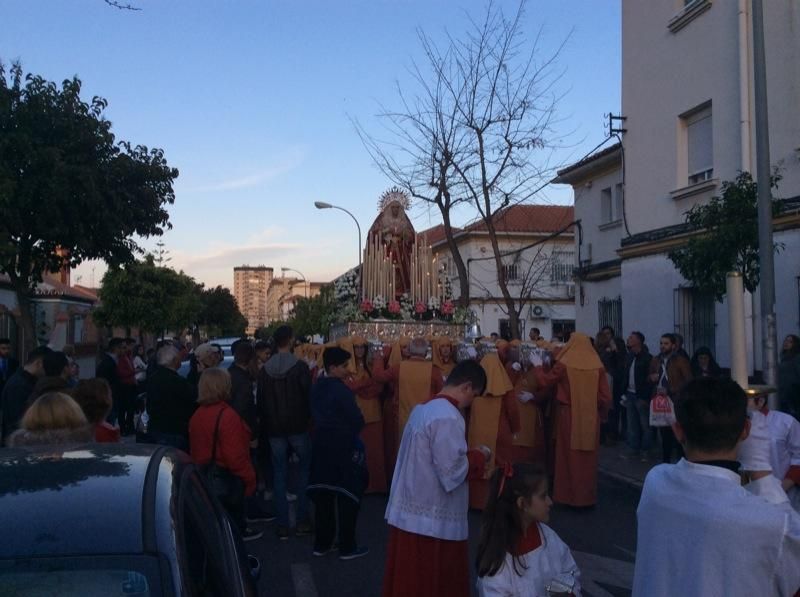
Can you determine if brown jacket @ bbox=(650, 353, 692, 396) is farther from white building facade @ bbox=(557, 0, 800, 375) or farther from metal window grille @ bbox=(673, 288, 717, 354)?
metal window grille @ bbox=(673, 288, 717, 354)

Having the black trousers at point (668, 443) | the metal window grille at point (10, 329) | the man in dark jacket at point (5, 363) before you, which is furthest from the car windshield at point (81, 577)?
the metal window grille at point (10, 329)

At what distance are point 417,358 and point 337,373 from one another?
2.43m

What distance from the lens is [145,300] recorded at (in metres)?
36.2

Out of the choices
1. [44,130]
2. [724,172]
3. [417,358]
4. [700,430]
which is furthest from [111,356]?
[700,430]

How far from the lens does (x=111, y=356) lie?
52.1 feet

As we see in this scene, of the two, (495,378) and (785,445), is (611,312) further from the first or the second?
(785,445)

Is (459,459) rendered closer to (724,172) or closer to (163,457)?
(163,457)

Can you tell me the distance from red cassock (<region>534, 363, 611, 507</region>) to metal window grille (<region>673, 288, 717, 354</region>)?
579cm

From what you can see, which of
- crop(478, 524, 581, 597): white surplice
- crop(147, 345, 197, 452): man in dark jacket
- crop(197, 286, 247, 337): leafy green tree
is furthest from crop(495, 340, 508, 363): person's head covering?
crop(197, 286, 247, 337): leafy green tree

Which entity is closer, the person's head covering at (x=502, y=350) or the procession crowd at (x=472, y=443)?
the procession crowd at (x=472, y=443)

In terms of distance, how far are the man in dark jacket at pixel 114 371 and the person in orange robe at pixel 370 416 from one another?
249 inches

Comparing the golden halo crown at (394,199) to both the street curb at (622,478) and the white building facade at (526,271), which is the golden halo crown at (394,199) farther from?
the white building facade at (526,271)

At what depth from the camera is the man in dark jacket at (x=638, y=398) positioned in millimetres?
13180

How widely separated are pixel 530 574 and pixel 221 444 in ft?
11.9
